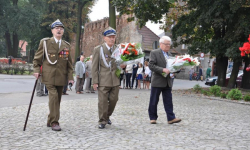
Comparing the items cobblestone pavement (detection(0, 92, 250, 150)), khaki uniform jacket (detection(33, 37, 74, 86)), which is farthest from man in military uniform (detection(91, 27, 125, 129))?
khaki uniform jacket (detection(33, 37, 74, 86))

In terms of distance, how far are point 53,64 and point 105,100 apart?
124cm

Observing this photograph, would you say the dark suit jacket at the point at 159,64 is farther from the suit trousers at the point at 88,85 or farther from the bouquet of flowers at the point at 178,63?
the suit trousers at the point at 88,85

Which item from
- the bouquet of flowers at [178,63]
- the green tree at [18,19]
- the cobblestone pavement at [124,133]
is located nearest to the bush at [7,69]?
the green tree at [18,19]

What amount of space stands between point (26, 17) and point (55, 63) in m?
42.5

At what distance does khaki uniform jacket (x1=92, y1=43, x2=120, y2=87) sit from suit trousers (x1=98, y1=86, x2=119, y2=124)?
129mm

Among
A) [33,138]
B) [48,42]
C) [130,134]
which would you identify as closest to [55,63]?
[48,42]

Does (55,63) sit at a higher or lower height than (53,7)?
lower

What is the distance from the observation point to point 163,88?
282 inches

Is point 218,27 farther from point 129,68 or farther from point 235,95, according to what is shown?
point 129,68

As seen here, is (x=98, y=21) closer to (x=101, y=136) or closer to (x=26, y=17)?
(x=26, y=17)

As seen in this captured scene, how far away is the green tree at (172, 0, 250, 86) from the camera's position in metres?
17.0

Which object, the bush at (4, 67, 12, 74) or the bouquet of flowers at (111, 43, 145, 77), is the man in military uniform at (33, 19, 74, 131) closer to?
the bouquet of flowers at (111, 43, 145, 77)

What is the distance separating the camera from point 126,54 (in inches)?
255

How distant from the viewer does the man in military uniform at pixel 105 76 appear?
6395 mm
